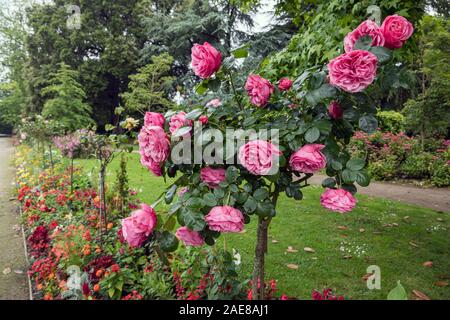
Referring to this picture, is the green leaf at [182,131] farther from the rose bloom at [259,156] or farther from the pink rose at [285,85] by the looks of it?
the pink rose at [285,85]

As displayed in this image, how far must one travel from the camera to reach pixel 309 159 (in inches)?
43.2

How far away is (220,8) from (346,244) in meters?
16.1

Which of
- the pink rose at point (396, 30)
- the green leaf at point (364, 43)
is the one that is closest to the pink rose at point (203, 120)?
the green leaf at point (364, 43)

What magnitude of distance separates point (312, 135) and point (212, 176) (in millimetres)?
397

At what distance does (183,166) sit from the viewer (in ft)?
4.10

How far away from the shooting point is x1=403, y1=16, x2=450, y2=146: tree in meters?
8.71

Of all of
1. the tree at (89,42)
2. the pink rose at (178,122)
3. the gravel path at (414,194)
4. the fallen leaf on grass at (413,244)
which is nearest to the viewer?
the pink rose at (178,122)

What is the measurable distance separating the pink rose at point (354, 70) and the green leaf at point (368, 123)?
0.79 ft

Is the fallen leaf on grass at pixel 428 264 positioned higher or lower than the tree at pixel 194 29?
lower

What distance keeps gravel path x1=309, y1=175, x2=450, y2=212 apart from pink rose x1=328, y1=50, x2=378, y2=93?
5432mm

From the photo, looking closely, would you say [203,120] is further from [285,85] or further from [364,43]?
[364,43]

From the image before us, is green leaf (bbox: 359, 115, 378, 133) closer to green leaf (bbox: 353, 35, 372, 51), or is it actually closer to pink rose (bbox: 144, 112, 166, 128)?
green leaf (bbox: 353, 35, 372, 51)

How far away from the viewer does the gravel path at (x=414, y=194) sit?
5730 millimetres

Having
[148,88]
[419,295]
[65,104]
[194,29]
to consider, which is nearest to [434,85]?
[419,295]
